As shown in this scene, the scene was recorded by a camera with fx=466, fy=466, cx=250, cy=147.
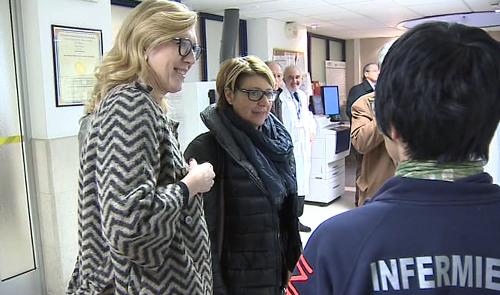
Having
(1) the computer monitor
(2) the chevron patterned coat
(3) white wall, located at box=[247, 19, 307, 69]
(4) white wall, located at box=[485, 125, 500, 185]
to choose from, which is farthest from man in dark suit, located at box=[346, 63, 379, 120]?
(2) the chevron patterned coat

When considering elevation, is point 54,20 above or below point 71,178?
above

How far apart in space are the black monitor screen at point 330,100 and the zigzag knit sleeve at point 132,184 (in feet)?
18.1

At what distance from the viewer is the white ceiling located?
493 cm

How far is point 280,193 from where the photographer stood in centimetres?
168

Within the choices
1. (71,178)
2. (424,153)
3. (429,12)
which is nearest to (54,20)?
(71,178)

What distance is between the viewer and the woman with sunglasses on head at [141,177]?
103cm

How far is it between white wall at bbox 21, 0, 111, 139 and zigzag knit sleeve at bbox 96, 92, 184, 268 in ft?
6.50

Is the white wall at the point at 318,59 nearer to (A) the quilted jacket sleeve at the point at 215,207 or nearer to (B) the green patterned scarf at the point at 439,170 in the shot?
(A) the quilted jacket sleeve at the point at 215,207

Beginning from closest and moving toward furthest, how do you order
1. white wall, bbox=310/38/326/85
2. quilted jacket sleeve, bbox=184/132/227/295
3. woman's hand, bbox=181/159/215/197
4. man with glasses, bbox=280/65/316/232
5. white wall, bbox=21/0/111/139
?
woman's hand, bbox=181/159/215/197, quilted jacket sleeve, bbox=184/132/227/295, white wall, bbox=21/0/111/139, man with glasses, bbox=280/65/316/232, white wall, bbox=310/38/326/85

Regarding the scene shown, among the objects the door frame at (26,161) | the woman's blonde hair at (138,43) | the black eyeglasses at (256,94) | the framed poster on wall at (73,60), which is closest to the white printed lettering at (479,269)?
the woman's blonde hair at (138,43)

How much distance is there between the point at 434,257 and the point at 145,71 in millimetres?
827

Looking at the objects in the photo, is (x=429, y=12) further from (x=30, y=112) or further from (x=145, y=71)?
(x=145, y=71)

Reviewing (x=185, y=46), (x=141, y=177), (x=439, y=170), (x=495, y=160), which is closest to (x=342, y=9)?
(x=495, y=160)

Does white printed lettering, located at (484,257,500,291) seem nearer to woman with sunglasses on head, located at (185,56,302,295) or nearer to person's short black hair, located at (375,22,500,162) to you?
person's short black hair, located at (375,22,500,162)
